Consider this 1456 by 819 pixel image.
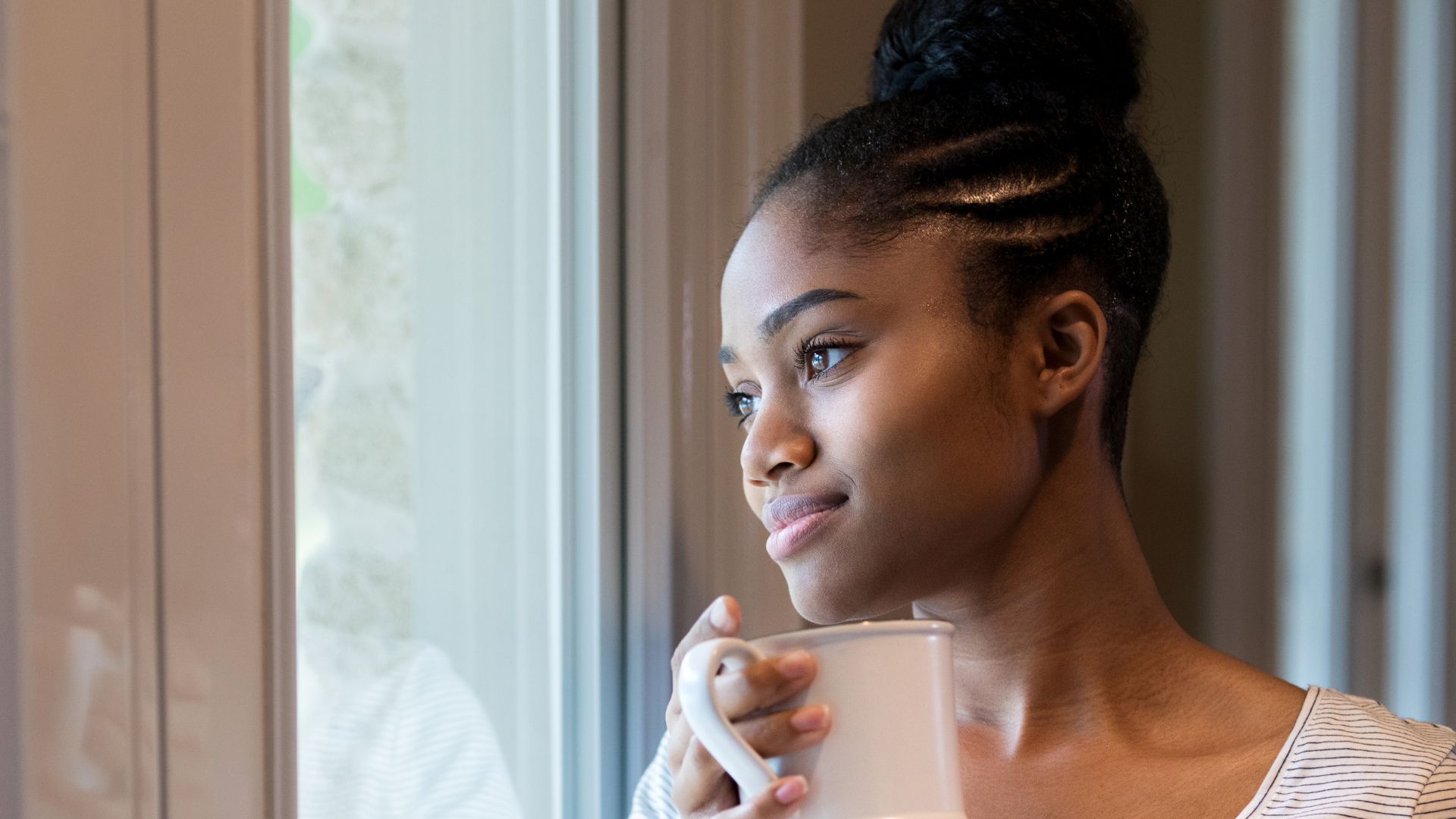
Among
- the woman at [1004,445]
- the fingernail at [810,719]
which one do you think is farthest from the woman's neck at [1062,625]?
the fingernail at [810,719]

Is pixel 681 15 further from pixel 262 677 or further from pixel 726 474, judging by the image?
pixel 262 677

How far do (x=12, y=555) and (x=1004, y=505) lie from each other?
0.52m

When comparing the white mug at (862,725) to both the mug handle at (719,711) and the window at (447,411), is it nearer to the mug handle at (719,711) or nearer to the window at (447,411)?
the mug handle at (719,711)

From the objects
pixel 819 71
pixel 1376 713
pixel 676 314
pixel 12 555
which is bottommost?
pixel 1376 713

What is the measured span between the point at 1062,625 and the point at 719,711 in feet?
1.07

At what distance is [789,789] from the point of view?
0.52 metres

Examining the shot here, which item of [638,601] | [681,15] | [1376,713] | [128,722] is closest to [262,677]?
[128,722]

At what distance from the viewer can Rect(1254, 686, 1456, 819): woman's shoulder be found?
→ 0.65m

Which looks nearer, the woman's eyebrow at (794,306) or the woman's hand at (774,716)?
the woman's hand at (774,716)

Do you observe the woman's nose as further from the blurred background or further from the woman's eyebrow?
the blurred background

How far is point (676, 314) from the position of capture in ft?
3.00

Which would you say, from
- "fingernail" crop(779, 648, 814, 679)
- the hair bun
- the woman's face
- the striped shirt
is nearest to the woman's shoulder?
the striped shirt

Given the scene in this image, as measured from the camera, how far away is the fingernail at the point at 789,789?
0.52 m

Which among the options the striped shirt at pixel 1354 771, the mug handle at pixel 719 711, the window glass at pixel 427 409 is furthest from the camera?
the window glass at pixel 427 409
